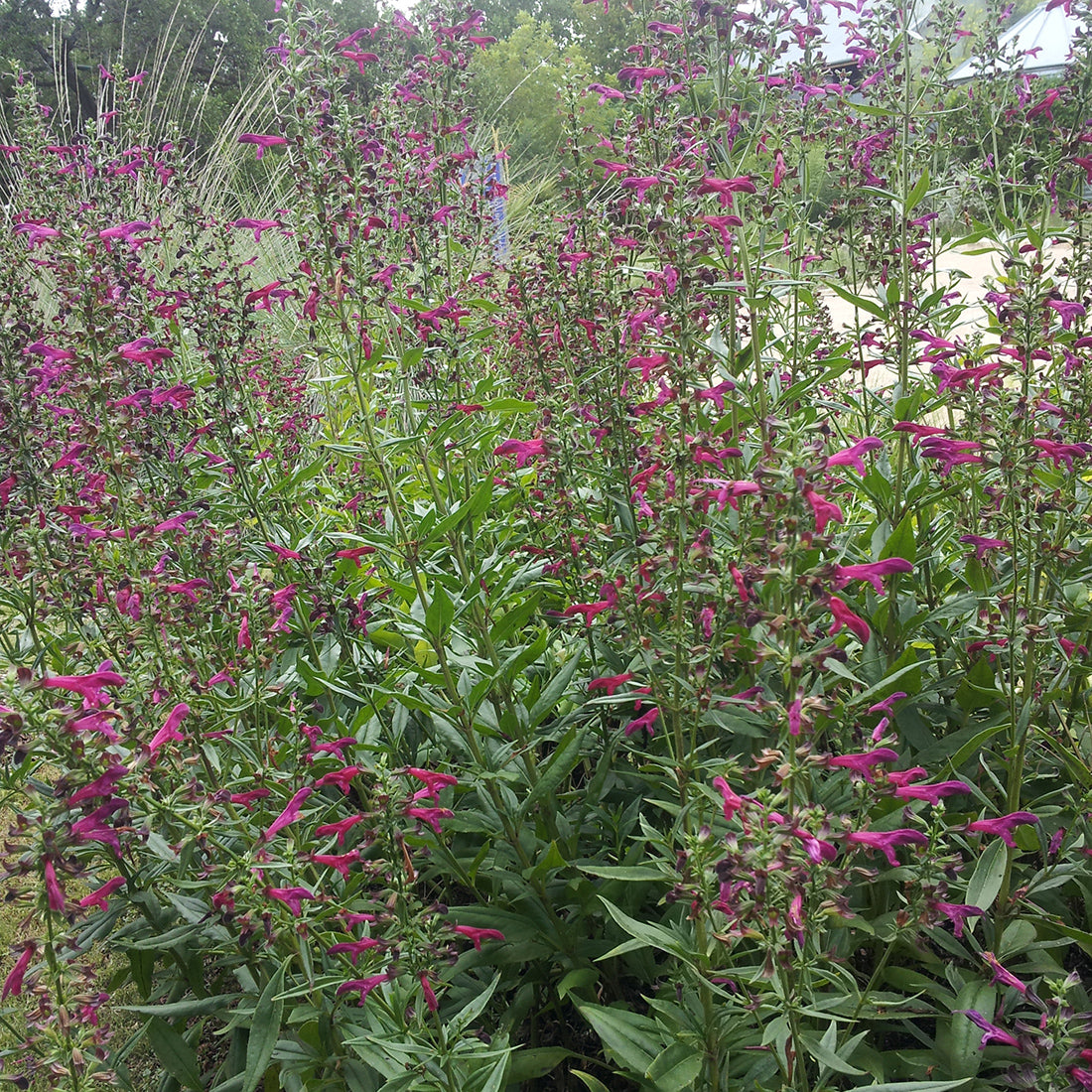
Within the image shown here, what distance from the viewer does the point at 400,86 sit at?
14.1 feet

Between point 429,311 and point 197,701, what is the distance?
164 centimetres

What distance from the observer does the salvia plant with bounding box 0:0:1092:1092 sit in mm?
2158

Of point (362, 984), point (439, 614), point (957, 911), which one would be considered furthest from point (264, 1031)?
point (957, 911)

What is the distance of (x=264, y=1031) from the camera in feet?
7.77

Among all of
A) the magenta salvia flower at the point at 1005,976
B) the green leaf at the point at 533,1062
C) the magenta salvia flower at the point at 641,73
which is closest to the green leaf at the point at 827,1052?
the magenta salvia flower at the point at 1005,976

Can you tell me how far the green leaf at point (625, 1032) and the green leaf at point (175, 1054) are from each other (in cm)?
139

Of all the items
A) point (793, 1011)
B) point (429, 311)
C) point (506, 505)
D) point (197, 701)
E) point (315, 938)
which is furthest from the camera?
point (506, 505)

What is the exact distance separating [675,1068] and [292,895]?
1.09 meters

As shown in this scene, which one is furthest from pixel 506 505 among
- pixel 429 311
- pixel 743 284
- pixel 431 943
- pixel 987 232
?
pixel 987 232

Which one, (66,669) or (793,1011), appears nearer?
(793,1011)

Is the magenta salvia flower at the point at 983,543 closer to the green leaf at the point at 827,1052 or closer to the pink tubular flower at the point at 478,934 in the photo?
the green leaf at the point at 827,1052

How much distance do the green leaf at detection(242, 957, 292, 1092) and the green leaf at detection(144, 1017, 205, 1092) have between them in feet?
2.38

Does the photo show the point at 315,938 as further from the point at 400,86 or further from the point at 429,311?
the point at 400,86

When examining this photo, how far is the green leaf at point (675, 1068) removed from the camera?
2291mm
